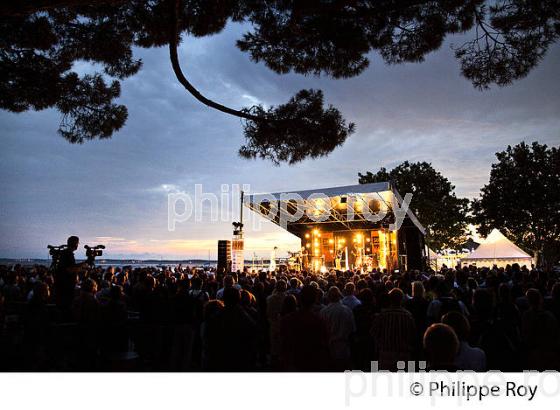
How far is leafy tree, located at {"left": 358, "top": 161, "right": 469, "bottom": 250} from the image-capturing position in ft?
103

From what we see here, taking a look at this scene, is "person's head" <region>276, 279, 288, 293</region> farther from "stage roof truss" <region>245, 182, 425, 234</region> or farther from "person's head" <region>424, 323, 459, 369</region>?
"stage roof truss" <region>245, 182, 425, 234</region>

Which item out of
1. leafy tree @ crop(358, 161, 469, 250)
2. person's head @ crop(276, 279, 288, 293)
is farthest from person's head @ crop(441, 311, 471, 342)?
leafy tree @ crop(358, 161, 469, 250)

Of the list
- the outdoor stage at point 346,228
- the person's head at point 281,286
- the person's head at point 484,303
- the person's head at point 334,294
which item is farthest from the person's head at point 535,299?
the outdoor stage at point 346,228

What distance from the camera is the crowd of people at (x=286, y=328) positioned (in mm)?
2945

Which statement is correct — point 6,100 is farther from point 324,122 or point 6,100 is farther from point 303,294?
point 303,294

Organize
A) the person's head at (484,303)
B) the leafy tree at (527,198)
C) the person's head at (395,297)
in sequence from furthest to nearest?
the leafy tree at (527,198)
the person's head at (395,297)
the person's head at (484,303)

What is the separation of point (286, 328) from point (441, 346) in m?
1.38

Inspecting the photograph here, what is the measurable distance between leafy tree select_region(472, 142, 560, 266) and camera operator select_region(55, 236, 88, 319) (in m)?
24.5

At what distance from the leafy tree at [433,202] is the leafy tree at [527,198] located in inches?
257

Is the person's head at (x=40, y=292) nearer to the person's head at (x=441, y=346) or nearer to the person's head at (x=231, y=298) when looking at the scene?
the person's head at (x=231, y=298)

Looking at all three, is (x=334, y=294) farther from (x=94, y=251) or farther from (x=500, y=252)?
(x=500, y=252)

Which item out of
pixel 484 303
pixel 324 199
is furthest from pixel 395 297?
pixel 324 199
